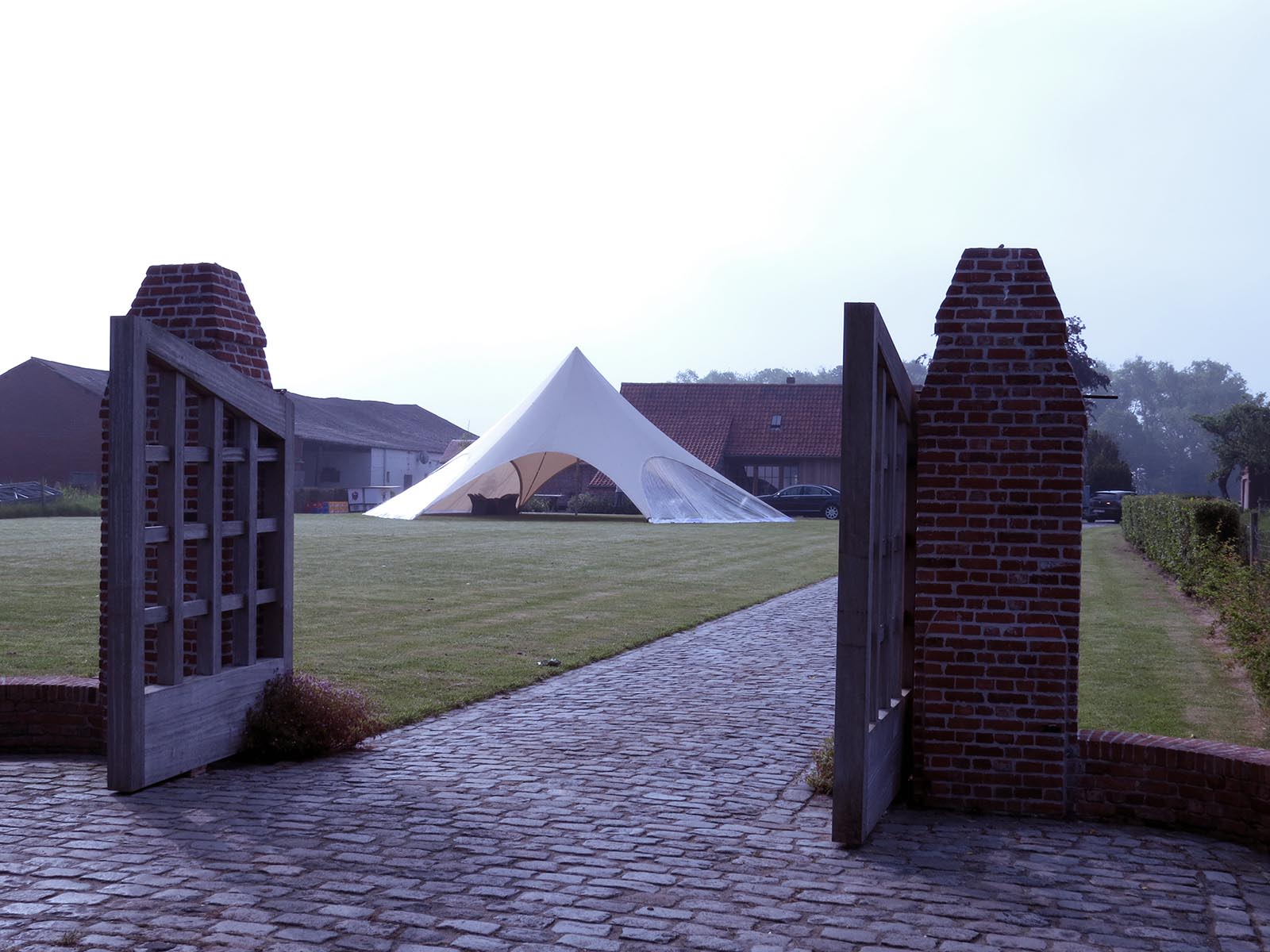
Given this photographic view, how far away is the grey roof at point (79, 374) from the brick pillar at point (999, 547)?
50669 millimetres

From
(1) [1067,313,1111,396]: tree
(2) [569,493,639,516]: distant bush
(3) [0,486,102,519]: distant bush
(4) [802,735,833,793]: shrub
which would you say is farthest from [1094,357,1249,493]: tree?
(4) [802,735,833,793]: shrub

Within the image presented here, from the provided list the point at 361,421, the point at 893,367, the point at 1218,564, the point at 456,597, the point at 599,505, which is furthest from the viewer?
the point at 361,421

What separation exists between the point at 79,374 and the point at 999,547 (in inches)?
2201

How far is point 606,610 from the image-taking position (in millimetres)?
14477

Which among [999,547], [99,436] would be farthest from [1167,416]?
[999,547]

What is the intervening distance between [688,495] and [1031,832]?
28.6m

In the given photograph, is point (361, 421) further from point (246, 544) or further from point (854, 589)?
point (854, 589)

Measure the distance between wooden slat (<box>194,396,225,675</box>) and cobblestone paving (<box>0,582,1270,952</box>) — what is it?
726mm

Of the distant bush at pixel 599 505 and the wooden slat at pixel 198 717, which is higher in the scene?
the distant bush at pixel 599 505

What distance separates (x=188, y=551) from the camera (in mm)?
6723

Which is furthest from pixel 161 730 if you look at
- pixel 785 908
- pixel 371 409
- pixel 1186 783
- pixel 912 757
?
pixel 371 409

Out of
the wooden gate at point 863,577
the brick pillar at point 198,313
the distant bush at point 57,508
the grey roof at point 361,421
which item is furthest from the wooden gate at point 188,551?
the grey roof at point 361,421

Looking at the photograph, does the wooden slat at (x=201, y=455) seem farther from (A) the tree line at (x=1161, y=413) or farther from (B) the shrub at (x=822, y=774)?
(A) the tree line at (x=1161, y=413)

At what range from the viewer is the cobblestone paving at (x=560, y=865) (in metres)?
4.23
